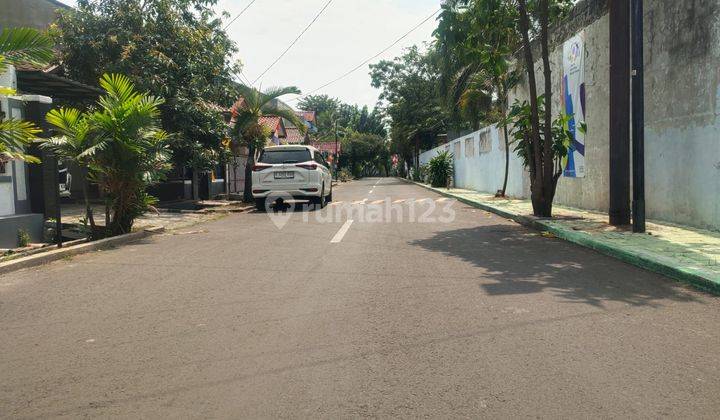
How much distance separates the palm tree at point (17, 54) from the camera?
25.4ft

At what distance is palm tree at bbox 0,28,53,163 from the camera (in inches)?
305

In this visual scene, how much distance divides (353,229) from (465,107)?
15608 millimetres

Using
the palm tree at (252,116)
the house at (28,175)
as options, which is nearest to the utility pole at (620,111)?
the house at (28,175)

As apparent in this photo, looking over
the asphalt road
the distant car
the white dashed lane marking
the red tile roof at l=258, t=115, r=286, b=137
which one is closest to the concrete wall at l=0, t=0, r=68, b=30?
the distant car

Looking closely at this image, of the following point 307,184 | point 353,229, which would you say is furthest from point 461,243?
point 307,184

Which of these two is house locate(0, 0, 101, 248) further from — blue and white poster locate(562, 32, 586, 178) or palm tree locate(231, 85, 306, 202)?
blue and white poster locate(562, 32, 586, 178)

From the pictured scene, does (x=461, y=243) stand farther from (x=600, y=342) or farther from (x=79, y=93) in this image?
(x=79, y=93)

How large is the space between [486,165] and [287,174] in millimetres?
12259

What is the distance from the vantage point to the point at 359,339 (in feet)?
14.5

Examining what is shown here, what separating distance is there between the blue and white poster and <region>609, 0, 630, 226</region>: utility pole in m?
3.36

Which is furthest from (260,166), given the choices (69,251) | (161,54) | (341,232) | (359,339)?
(359,339)

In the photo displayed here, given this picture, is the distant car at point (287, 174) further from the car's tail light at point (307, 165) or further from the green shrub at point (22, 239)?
the green shrub at point (22, 239)

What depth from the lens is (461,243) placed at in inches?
381

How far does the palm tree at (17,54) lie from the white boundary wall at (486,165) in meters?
15.2
